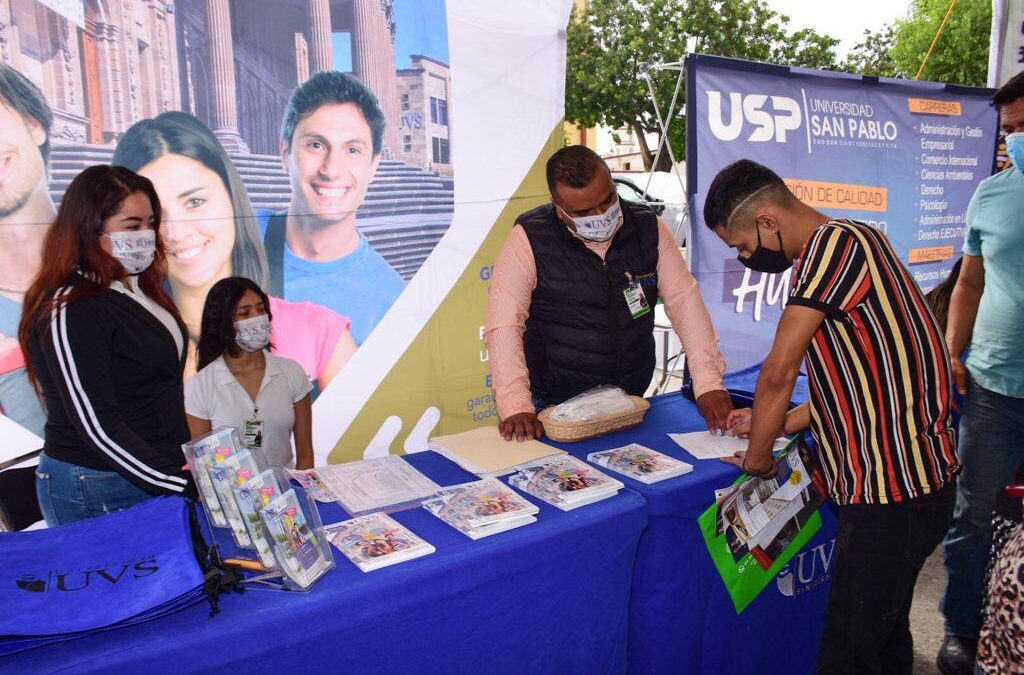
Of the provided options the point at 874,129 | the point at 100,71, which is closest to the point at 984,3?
the point at 874,129

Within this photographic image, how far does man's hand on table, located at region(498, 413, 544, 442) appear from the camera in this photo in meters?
2.12

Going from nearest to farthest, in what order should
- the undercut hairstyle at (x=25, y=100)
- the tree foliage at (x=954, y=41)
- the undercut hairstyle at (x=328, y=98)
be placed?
1. the undercut hairstyle at (x=25, y=100)
2. the undercut hairstyle at (x=328, y=98)
3. the tree foliage at (x=954, y=41)

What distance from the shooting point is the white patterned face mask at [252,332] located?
233 centimetres

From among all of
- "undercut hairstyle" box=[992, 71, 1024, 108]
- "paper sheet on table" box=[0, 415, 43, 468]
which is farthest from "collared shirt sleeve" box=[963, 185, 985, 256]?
"paper sheet on table" box=[0, 415, 43, 468]

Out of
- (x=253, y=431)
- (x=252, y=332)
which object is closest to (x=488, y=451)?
(x=253, y=431)

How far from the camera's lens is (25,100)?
94.2 inches

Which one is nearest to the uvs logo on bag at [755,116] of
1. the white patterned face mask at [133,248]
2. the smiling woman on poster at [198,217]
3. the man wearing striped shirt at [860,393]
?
the man wearing striped shirt at [860,393]

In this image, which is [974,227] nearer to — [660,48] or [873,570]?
[873,570]

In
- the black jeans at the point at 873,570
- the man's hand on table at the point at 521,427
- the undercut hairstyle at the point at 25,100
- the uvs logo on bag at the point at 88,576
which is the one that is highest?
the undercut hairstyle at the point at 25,100

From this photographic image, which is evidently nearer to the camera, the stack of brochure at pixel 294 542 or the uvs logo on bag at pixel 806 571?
the stack of brochure at pixel 294 542

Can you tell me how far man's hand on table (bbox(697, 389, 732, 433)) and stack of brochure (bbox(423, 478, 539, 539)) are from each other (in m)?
0.74

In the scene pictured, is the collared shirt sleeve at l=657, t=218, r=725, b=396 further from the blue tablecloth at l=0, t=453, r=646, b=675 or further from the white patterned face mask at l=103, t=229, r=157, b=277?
the white patterned face mask at l=103, t=229, r=157, b=277

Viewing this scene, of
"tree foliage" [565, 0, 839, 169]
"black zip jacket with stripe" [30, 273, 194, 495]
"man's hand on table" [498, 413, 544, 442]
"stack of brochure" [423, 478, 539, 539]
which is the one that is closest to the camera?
"stack of brochure" [423, 478, 539, 539]

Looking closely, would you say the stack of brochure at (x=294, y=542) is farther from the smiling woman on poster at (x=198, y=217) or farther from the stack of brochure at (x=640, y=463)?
the smiling woman on poster at (x=198, y=217)
